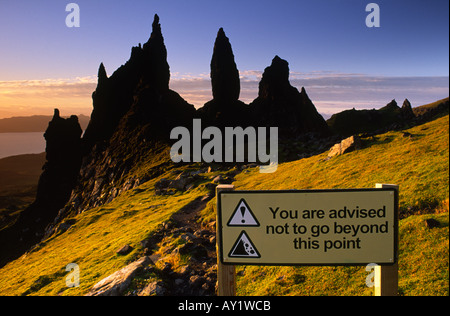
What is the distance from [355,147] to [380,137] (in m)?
4.41

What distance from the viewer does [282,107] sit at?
486 ft

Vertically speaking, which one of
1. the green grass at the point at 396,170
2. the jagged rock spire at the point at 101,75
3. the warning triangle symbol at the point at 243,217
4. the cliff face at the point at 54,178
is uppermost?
the jagged rock spire at the point at 101,75

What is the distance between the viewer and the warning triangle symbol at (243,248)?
216 inches

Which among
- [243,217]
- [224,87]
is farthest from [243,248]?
[224,87]

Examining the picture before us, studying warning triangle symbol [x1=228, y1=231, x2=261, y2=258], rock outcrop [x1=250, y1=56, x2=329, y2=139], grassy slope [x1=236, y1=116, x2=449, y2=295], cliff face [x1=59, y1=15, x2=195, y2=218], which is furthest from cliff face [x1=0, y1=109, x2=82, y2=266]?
warning triangle symbol [x1=228, y1=231, x2=261, y2=258]

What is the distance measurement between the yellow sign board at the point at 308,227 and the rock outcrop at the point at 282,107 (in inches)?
5559

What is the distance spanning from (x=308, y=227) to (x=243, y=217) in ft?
4.29

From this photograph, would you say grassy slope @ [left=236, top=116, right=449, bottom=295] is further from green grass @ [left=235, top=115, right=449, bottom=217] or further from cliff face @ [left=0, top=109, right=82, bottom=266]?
cliff face @ [left=0, top=109, right=82, bottom=266]

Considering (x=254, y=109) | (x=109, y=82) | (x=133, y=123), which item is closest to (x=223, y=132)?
(x=254, y=109)

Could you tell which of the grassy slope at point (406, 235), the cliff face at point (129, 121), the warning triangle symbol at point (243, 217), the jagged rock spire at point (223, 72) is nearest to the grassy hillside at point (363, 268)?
the grassy slope at point (406, 235)

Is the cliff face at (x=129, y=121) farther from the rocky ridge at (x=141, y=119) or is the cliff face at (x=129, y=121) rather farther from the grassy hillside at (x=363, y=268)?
the grassy hillside at (x=363, y=268)

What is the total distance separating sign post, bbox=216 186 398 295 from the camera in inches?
208
